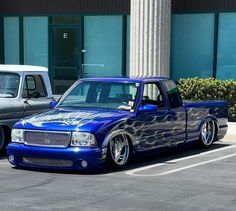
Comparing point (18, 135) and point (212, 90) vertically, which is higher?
point (212, 90)

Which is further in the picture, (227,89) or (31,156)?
(227,89)

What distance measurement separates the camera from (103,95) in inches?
385

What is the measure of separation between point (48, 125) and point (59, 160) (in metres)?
0.58

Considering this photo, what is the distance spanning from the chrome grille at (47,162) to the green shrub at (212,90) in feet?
25.0

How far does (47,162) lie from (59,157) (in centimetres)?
25

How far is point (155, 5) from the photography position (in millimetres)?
16281

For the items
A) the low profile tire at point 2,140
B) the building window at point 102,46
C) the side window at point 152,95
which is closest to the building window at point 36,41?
the building window at point 102,46

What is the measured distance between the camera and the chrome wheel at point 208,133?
37.2 feet

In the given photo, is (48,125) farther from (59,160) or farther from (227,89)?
(227,89)

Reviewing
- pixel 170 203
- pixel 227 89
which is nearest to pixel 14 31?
pixel 227 89

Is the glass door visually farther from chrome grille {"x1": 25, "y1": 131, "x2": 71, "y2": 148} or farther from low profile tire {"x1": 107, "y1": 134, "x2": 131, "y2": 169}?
chrome grille {"x1": 25, "y1": 131, "x2": 71, "y2": 148}

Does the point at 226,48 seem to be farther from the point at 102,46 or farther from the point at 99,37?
the point at 99,37

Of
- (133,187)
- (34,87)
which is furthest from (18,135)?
(34,87)

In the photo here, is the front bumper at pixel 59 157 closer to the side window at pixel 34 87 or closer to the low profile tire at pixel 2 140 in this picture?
the low profile tire at pixel 2 140
